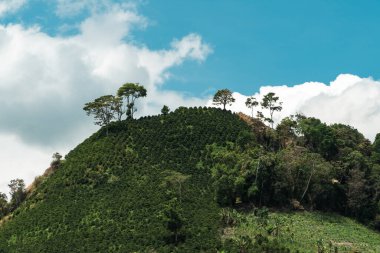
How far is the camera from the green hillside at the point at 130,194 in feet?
261

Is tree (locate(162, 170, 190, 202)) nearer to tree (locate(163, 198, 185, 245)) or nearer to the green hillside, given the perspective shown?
the green hillside

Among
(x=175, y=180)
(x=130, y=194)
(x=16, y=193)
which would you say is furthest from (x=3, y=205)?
(x=175, y=180)

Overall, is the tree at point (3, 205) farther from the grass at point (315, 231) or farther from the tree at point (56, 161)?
the grass at point (315, 231)

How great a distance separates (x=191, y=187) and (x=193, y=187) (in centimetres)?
36

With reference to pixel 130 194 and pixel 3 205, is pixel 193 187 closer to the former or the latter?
pixel 130 194

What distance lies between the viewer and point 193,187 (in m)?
91.8

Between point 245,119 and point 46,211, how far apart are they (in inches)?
1937

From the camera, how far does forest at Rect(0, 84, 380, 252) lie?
258 feet

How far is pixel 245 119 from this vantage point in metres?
119

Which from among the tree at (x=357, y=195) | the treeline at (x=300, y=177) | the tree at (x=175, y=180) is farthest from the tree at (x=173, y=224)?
the tree at (x=357, y=195)

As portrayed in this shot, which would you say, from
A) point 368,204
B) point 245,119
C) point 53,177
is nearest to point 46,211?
point 53,177

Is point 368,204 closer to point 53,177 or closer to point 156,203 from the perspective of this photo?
point 156,203

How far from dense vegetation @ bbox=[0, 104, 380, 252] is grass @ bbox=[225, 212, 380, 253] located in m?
0.50

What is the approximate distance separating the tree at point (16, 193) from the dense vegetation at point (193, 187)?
1.63m
